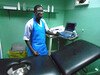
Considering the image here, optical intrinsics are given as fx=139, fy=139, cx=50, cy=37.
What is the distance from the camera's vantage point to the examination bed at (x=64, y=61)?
1250 mm

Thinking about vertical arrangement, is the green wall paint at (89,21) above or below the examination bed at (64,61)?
above

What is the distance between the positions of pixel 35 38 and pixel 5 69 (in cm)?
94

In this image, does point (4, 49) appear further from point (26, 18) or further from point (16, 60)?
point (16, 60)

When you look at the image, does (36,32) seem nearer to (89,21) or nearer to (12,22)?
(89,21)

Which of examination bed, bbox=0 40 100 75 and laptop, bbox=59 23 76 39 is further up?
laptop, bbox=59 23 76 39

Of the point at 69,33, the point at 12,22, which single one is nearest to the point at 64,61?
the point at 69,33

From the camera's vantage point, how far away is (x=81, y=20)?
3039 millimetres

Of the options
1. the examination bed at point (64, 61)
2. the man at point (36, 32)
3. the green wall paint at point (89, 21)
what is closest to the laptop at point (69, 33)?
the green wall paint at point (89, 21)

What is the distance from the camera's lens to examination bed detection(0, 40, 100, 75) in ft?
4.10

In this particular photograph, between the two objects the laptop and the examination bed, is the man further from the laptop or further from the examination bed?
the laptop

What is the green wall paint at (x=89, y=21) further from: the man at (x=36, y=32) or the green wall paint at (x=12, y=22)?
the man at (x=36, y=32)

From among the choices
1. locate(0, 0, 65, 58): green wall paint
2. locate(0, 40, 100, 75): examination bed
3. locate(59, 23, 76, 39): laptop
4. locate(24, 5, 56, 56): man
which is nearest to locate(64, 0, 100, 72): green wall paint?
locate(59, 23, 76, 39): laptop

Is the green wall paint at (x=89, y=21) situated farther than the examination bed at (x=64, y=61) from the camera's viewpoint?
Yes

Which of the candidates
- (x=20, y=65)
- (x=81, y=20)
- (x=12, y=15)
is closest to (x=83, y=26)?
(x=81, y=20)
